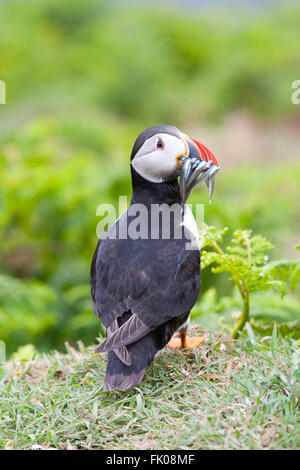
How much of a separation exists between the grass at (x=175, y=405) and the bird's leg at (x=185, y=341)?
46 millimetres

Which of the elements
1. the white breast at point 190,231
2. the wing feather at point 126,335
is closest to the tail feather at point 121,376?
the wing feather at point 126,335

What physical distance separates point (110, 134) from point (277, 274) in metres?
7.53

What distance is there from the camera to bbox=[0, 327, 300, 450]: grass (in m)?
2.21

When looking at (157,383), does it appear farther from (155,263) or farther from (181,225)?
(181,225)

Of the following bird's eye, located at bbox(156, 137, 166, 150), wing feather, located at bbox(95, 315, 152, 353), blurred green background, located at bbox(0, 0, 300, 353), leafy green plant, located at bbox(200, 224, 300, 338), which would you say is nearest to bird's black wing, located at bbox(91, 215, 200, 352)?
wing feather, located at bbox(95, 315, 152, 353)

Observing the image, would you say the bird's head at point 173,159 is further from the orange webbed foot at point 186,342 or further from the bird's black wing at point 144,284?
the orange webbed foot at point 186,342

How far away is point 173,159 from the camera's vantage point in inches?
105

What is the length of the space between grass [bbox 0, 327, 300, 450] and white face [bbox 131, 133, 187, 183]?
3.07ft

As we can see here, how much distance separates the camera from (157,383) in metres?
2.62

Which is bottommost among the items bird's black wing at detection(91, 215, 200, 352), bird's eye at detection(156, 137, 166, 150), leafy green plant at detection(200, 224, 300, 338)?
bird's black wing at detection(91, 215, 200, 352)

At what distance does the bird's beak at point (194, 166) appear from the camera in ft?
8.64

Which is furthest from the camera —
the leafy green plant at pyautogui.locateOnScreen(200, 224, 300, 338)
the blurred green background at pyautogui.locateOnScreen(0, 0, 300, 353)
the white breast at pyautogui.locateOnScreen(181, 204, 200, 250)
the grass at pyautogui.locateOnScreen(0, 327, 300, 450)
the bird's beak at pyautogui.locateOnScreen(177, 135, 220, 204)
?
the blurred green background at pyautogui.locateOnScreen(0, 0, 300, 353)

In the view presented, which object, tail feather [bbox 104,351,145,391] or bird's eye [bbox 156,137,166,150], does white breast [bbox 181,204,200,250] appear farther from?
tail feather [bbox 104,351,145,391]
